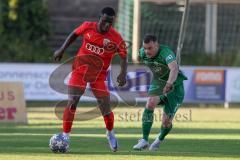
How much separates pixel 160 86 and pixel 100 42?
1619mm

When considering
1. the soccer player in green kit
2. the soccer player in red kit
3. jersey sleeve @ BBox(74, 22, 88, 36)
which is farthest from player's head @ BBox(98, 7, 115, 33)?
the soccer player in green kit

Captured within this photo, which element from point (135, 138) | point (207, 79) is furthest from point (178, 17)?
point (135, 138)

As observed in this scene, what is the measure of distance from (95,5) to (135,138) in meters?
24.7

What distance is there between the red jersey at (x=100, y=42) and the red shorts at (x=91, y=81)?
22cm

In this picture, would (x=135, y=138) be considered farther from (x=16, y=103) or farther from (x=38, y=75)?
(x=38, y=75)

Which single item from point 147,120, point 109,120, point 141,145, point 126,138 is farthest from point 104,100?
point 126,138

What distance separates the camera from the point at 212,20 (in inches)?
1591

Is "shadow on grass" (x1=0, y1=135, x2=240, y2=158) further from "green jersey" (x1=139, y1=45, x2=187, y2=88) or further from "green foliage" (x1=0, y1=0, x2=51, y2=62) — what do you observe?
"green foliage" (x1=0, y1=0, x2=51, y2=62)

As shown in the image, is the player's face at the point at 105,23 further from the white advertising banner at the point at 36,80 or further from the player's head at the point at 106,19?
the white advertising banner at the point at 36,80

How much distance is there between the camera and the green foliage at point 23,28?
38094mm

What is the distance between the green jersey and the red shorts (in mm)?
1087

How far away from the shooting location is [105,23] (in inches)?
569

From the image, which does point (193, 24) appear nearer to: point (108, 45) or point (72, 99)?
point (108, 45)

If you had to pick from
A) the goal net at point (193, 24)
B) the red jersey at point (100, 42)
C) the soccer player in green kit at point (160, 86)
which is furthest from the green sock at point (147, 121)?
the goal net at point (193, 24)
